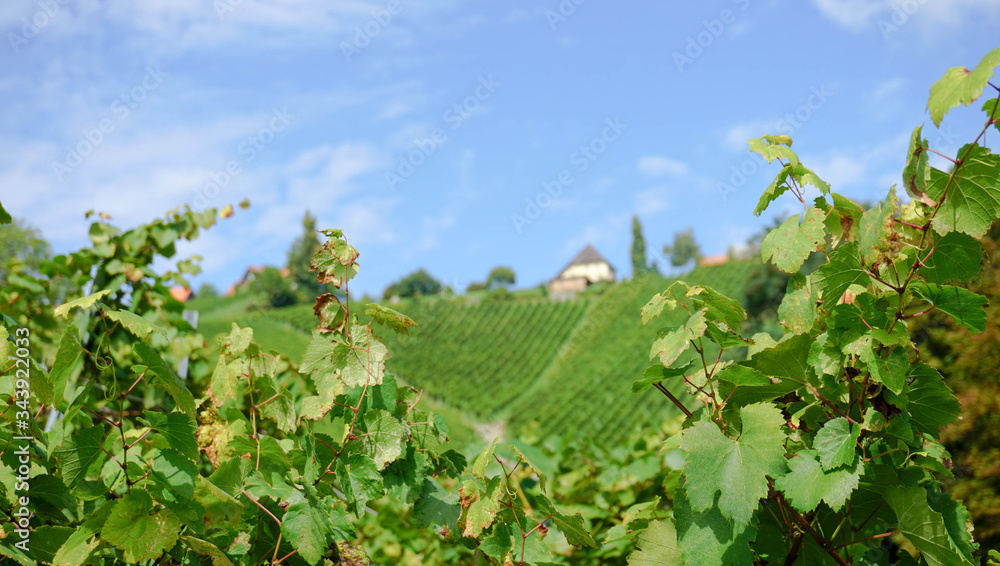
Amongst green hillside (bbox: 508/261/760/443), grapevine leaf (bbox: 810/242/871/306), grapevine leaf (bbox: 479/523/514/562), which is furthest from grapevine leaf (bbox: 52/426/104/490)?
green hillside (bbox: 508/261/760/443)

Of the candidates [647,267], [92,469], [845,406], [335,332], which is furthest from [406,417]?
[647,267]

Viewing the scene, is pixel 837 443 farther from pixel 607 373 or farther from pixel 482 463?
pixel 607 373

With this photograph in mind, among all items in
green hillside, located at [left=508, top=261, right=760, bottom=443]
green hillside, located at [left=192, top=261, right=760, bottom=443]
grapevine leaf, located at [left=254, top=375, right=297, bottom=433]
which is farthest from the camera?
green hillside, located at [left=192, top=261, right=760, bottom=443]

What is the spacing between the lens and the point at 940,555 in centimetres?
104

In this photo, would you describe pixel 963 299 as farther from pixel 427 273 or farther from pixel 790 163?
pixel 427 273

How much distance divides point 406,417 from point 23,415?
71cm

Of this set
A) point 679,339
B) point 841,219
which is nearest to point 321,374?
point 679,339

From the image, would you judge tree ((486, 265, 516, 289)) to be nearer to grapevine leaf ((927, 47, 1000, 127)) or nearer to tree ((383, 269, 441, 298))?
tree ((383, 269, 441, 298))

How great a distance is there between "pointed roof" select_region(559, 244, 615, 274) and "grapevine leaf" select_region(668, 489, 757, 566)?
8779cm

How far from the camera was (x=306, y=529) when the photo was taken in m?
1.09

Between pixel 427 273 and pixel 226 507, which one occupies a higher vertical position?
pixel 427 273

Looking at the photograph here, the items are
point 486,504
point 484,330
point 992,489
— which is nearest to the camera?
point 486,504

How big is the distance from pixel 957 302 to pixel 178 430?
1.35 metres

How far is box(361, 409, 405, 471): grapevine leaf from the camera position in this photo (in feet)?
3.96
